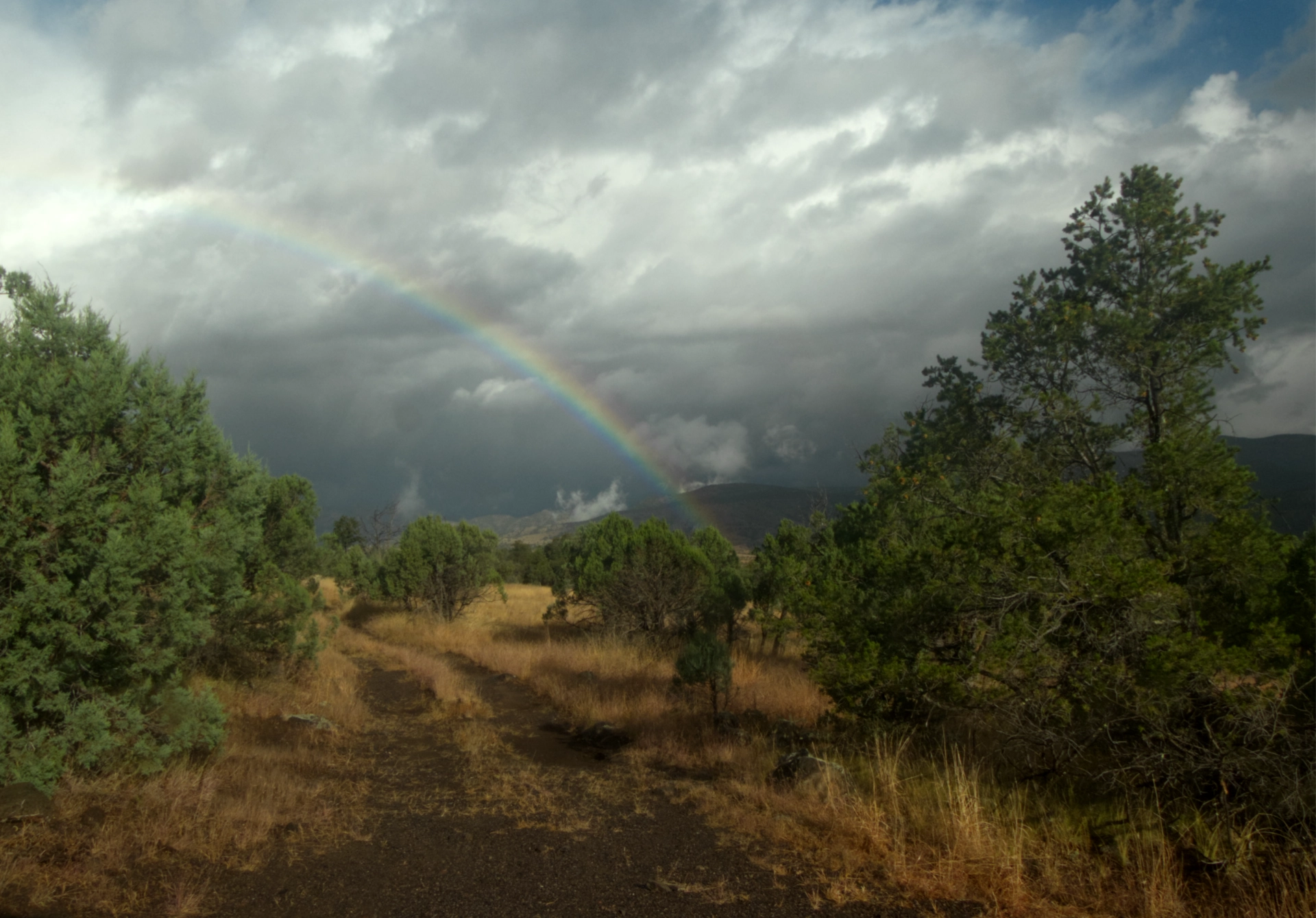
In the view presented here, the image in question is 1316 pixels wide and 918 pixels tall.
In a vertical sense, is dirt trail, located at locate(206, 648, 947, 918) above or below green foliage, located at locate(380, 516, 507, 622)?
below

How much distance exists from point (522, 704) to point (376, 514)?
45.2m

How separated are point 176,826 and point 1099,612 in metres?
7.38

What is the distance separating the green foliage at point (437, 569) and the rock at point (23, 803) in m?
20.8

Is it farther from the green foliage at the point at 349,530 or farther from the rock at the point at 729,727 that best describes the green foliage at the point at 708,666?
the green foliage at the point at 349,530

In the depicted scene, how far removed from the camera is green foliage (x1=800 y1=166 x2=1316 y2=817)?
16.5 feet

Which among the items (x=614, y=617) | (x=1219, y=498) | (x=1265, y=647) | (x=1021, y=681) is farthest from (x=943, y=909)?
(x=614, y=617)

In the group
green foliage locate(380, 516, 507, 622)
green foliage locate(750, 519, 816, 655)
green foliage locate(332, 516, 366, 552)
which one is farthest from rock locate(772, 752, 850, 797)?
green foliage locate(332, 516, 366, 552)

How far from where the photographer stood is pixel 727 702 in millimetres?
11562

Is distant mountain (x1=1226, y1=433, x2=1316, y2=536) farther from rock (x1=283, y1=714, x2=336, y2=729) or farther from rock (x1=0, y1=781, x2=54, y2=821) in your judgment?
rock (x1=283, y1=714, x2=336, y2=729)

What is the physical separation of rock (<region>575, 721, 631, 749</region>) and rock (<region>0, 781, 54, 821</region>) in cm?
621

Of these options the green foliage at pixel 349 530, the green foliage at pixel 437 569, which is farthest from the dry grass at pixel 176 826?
the green foliage at pixel 349 530

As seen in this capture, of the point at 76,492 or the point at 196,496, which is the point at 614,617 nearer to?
the point at 196,496

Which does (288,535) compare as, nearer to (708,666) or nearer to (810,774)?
(708,666)

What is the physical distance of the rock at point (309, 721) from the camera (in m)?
10.2
